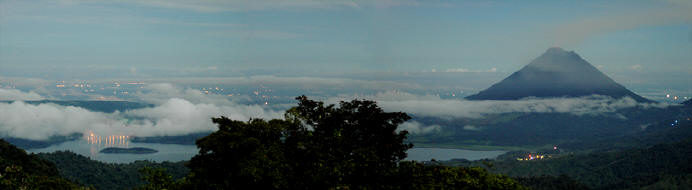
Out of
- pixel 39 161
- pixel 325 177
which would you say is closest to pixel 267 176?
pixel 325 177

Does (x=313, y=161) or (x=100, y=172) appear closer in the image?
(x=313, y=161)

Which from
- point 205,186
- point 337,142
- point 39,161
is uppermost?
point 337,142

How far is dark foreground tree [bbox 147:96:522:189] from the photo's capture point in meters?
31.6

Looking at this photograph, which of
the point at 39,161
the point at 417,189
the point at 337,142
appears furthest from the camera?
the point at 39,161

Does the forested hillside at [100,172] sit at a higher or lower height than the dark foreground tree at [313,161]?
lower

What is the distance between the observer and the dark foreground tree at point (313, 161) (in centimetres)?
3156

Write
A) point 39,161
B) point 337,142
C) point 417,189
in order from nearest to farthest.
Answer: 1. point 417,189
2. point 337,142
3. point 39,161

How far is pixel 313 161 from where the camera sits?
32875mm

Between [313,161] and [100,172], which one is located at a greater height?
[313,161]

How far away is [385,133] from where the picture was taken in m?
36.6

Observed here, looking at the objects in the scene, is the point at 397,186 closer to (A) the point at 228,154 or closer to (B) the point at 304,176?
(B) the point at 304,176

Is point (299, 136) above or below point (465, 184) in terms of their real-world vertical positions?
above

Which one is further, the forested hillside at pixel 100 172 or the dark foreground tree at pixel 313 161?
the forested hillside at pixel 100 172

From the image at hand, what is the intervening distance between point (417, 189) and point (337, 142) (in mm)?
5723
